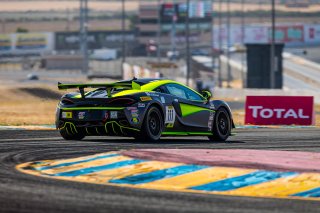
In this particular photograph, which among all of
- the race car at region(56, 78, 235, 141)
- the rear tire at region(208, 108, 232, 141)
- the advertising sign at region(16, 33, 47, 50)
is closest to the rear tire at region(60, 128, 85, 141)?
the race car at region(56, 78, 235, 141)

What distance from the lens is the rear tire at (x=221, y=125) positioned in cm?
1814

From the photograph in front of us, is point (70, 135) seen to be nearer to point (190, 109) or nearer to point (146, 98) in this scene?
point (146, 98)

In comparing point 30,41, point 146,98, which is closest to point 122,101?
point 146,98

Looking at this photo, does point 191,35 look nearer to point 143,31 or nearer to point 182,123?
point 143,31

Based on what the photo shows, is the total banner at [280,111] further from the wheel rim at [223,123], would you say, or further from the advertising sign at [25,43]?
the advertising sign at [25,43]

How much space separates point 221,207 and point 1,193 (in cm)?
202

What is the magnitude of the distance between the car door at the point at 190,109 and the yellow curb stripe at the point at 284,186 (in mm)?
6601

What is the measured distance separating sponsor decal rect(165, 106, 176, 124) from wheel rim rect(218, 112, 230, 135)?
149 cm

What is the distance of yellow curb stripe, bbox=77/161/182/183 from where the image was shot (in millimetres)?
10352

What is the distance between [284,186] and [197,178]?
35.5 inches

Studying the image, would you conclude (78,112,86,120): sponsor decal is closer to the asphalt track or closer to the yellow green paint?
the yellow green paint

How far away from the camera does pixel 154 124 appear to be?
16.5 metres

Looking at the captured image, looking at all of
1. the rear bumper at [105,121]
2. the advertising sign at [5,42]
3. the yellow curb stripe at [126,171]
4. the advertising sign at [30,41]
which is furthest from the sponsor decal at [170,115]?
the advertising sign at [30,41]

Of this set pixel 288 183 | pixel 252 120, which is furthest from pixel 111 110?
pixel 252 120
